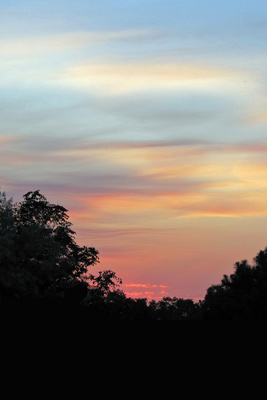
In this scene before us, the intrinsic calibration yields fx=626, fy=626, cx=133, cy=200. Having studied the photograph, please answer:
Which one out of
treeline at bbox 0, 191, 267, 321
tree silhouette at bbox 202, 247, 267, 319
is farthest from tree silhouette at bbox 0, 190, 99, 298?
tree silhouette at bbox 202, 247, 267, 319

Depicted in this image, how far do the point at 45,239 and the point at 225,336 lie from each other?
61.2 metres

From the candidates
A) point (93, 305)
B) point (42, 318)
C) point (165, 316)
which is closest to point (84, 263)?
point (93, 305)

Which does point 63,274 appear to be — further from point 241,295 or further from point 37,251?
point 241,295

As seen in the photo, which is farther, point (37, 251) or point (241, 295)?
point (37, 251)

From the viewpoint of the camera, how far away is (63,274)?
261 feet

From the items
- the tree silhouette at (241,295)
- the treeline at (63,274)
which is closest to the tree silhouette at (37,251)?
the treeline at (63,274)

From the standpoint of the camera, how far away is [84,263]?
286ft

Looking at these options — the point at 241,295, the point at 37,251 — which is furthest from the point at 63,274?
the point at 241,295

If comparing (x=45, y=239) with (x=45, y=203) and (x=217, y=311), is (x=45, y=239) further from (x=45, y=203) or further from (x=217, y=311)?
(x=217, y=311)

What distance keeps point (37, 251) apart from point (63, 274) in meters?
4.60

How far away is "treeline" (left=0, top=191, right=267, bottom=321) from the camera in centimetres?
6662

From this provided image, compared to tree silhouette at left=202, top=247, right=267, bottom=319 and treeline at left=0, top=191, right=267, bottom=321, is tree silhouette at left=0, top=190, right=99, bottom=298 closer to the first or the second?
treeline at left=0, top=191, right=267, bottom=321

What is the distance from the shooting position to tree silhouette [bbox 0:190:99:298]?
7412 centimetres

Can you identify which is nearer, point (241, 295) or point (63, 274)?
point (241, 295)
